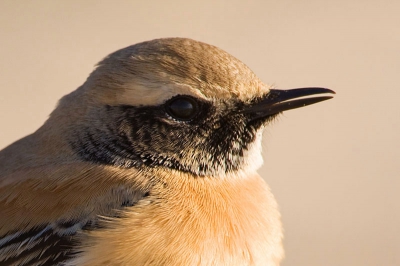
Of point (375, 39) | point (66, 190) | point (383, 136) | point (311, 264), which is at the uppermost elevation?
point (66, 190)

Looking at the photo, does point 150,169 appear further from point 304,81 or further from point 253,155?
point 304,81

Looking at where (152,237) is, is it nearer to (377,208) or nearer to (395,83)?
(377,208)

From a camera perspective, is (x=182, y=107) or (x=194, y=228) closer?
(x=194, y=228)

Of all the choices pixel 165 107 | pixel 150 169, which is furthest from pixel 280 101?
pixel 150 169

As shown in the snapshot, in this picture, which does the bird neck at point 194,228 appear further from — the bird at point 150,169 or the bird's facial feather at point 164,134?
the bird's facial feather at point 164,134

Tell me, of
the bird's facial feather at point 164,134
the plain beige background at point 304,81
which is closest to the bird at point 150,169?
the bird's facial feather at point 164,134

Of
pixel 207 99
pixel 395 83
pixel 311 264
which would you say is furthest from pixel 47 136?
pixel 395 83

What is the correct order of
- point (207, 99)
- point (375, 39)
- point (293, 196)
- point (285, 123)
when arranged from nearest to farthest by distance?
point (207, 99) < point (293, 196) < point (285, 123) < point (375, 39)
